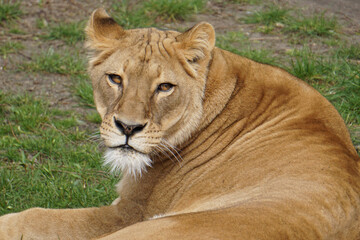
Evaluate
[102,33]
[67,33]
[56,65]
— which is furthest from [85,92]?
[102,33]

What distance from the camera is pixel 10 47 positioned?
21.7ft

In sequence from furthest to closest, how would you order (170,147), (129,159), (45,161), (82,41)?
(82,41) → (45,161) → (170,147) → (129,159)

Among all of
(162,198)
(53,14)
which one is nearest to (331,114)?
(162,198)

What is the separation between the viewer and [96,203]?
13.8ft

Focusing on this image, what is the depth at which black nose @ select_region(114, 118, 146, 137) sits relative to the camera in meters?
3.33

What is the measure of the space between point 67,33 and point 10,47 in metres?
0.65

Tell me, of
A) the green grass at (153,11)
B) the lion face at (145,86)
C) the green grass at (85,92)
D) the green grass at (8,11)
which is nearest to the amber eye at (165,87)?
the lion face at (145,86)

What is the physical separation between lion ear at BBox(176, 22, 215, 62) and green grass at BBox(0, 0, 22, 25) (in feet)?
13.3

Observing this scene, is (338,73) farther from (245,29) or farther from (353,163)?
(353,163)

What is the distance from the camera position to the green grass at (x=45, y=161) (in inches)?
166

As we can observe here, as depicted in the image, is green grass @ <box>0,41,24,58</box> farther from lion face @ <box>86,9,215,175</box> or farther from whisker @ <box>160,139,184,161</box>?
whisker @ <box>160,139,184,161</box>

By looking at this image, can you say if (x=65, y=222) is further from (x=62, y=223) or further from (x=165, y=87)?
(x=165, y=87)

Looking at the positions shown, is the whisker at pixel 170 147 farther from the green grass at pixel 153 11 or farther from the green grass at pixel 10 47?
the green grass at pixel 153 11

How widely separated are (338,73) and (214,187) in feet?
9.10
